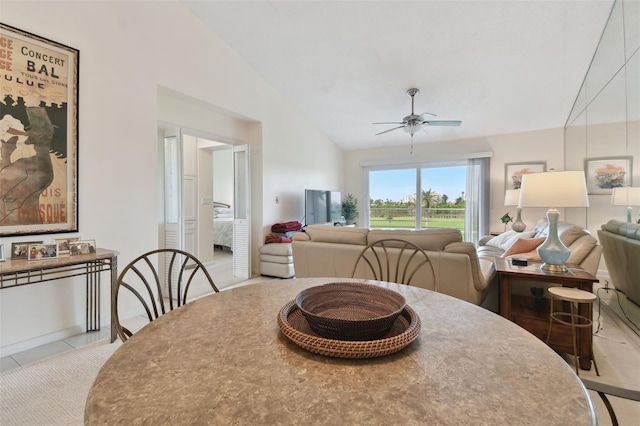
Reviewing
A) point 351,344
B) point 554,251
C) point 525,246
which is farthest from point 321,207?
point 351,344

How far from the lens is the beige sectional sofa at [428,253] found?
2.31 meters

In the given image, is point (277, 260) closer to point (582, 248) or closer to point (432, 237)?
point (432, 237)

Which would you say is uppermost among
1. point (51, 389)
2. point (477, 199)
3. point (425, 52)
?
point (425, 52)

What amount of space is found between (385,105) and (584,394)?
5.03 metres

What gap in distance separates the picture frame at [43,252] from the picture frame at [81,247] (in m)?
0.11

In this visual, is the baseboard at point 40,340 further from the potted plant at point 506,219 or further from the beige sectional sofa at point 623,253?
the potted plant at point 506,219

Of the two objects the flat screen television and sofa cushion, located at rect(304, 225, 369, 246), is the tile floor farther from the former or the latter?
the flat screen television

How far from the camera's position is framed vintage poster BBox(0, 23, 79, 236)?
2.26m

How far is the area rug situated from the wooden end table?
2.74 m

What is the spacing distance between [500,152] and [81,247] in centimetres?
656

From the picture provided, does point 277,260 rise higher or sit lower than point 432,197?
lower

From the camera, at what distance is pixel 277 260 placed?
4500 mm

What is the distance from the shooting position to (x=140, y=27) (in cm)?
306

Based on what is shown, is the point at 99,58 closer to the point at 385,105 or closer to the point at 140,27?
the point at 140,27
